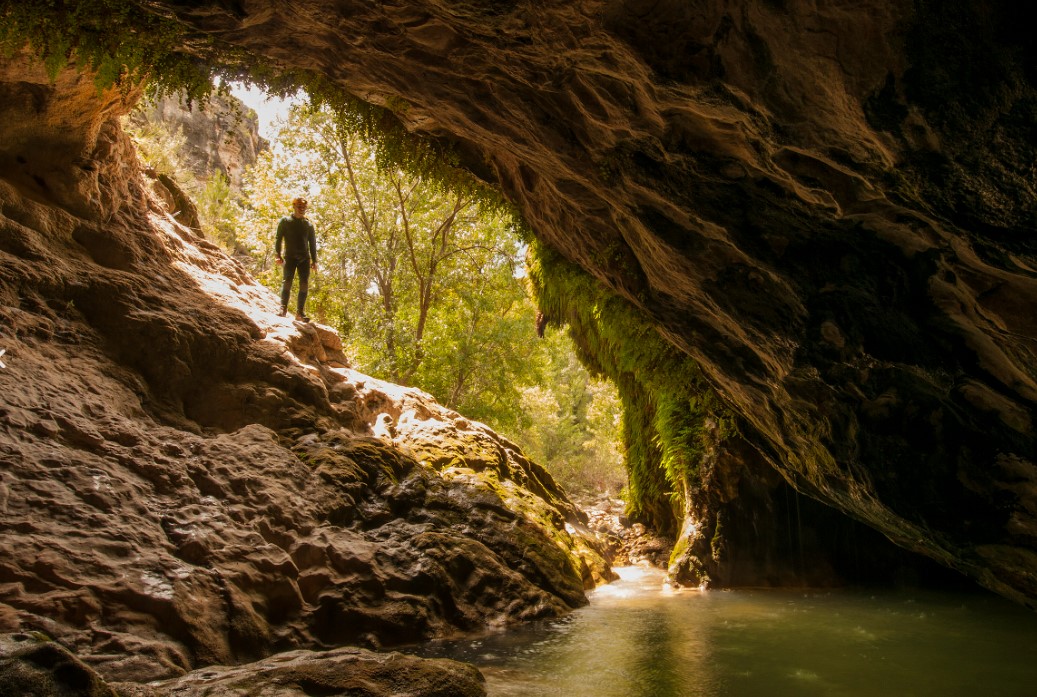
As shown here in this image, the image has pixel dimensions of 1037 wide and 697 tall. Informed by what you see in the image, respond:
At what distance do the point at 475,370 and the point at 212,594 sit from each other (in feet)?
47.3

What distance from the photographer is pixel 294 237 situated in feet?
32.0

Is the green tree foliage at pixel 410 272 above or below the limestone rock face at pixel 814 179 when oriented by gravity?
above

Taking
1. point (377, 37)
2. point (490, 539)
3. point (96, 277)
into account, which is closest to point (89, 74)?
point (96, 277)

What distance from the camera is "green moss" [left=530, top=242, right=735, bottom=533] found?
843 cm

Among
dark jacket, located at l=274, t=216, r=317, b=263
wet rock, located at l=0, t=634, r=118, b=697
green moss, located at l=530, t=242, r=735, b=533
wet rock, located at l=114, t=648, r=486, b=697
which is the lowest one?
wet rock, located at l=114, t=648, r=486, b=697

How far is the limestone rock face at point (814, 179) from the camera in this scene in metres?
3.19

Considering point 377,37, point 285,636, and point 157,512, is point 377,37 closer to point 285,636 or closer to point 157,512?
point 157,512

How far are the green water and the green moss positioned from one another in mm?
3033

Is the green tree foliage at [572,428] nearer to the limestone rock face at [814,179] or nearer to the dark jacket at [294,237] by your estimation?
the dark jacket at [294,237]

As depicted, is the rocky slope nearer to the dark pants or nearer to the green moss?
the dark pants

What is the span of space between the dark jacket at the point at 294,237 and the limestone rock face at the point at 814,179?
4.15 metres

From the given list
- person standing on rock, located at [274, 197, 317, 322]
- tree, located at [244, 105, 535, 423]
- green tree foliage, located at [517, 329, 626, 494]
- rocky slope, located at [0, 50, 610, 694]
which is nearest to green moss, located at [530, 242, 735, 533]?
rocky slope, located at [0, 50, 610, 694]

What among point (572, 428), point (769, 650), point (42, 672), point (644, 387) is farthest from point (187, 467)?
point (572, 428)

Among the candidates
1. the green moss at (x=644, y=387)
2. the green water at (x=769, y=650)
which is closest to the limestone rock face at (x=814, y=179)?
the green water at (x=769, y=650)
